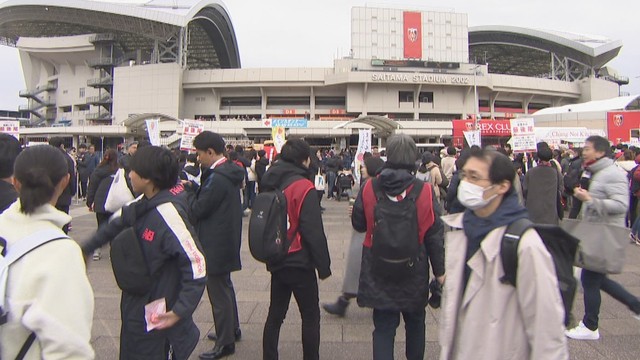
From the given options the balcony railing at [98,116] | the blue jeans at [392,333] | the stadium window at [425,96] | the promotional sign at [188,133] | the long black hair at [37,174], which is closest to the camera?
the long black hair at [37,174]

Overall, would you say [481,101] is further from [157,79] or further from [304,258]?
[304,258]

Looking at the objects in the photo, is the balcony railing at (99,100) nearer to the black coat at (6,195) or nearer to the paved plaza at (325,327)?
the paved plaza at (325,327)

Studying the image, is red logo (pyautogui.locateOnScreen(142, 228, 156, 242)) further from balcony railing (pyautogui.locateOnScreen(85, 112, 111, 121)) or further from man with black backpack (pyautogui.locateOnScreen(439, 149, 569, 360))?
balcony railing (pyautogui.locateOnScreen(85, 112, 111, 121))

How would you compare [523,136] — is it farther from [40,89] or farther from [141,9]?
[40,89]

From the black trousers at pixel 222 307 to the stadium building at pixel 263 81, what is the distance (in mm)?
41572

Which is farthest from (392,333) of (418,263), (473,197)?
(473,197)

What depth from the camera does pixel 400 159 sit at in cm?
284

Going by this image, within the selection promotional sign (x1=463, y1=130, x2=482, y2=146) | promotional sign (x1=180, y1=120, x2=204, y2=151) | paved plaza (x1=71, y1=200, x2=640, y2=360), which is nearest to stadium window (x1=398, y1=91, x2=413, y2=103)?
promotional sign (x1=463, y1=130, x2=482, y2=146)

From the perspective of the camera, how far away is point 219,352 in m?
3.44

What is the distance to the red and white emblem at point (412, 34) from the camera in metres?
54.6

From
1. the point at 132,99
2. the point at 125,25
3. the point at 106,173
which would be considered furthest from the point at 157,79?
the point at 106,173

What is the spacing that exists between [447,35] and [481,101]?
10.1 metres

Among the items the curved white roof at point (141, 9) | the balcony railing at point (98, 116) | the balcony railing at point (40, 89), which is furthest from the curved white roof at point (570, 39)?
the balcony railing at point (40, 89)

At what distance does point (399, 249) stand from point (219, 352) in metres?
1.79
